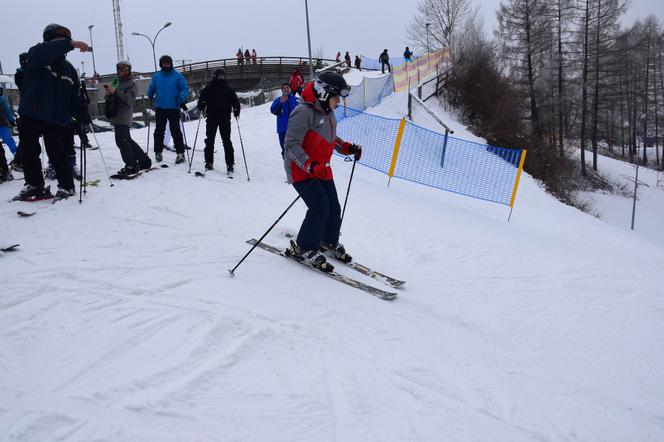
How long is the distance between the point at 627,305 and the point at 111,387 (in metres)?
4.75

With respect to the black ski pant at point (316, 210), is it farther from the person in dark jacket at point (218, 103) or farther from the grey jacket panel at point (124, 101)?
the grey jacket panel at point (124, 101)

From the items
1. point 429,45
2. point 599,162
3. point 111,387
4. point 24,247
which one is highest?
point 429,45

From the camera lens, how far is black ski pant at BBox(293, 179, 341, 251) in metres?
4.41

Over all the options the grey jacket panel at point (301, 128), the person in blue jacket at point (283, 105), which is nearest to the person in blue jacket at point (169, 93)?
the person in blue jacket at point (283, 105)

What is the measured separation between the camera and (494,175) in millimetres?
11273

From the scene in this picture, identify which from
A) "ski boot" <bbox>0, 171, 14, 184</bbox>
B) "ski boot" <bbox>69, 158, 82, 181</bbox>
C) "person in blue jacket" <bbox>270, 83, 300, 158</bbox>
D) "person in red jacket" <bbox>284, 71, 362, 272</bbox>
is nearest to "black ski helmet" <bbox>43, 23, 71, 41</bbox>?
"ski boot" <bbox>69, 158, 82, 181</bbox>

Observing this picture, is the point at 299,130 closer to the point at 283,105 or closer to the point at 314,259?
the point at 314,259

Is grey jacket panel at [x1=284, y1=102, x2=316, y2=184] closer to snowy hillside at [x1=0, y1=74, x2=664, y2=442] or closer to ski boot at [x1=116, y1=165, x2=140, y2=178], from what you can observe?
snowy hillside at [x1=0, y1=74, x2=664, y2=442]

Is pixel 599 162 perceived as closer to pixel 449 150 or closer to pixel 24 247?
pixel 449 150

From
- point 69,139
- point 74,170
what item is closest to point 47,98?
point 69,139

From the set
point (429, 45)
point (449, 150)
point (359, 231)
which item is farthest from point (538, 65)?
point (359, 231)

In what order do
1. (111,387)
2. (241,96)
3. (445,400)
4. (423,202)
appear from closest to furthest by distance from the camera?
(111,387)
(445,400)
(423,202)
(241,96)

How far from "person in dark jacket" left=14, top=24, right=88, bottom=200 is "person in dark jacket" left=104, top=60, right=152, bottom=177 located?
130cm

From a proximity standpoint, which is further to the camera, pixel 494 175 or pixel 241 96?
pixel 241 96
